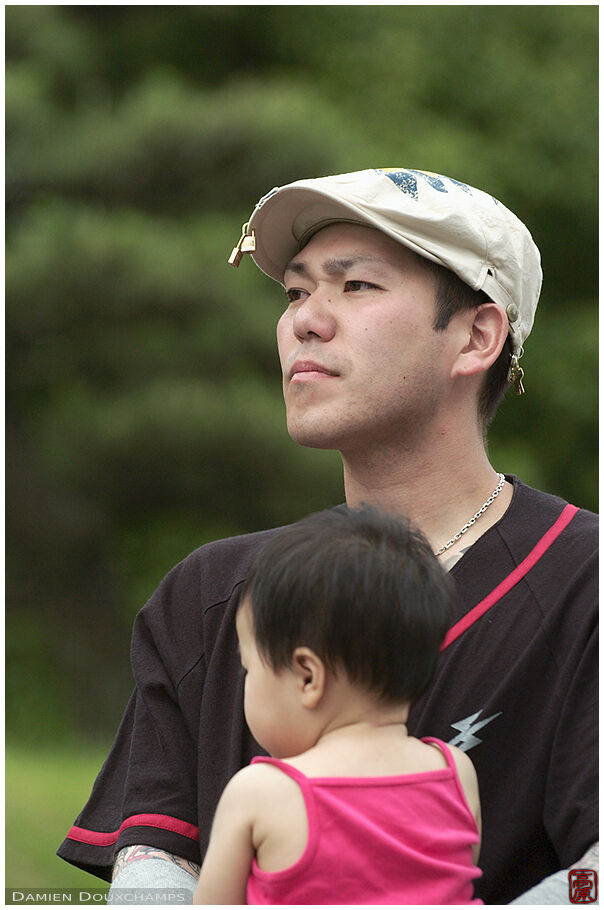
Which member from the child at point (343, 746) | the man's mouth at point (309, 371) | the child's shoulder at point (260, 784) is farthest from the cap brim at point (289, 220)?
the child's shoulder at point (260, 784)

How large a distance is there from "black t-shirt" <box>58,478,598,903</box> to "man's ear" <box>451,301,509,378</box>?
0.22 m

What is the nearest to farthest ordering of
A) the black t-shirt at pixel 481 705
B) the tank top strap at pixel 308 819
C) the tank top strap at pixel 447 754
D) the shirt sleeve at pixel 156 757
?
the tank top strap at pixel 308 819, the tank top strap at pixel 447 754, the black t-shirt at pixel 481 705, the shirt sleeve at pixel 156 757

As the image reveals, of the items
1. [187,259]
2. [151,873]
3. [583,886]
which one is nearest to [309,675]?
[583,886]

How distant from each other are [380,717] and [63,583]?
767cm

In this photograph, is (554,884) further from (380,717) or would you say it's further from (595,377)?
(595,377)

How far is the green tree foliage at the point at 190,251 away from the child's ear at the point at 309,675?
5.97 metres

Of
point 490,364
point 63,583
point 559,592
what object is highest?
point 490,364

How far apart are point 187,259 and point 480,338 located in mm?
5624

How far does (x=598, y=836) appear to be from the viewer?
1.60 meters

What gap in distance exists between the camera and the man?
1750 mm

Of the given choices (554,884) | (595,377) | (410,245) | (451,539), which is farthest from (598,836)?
(595,377)

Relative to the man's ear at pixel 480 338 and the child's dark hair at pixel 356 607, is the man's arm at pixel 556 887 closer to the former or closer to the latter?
the child's dark hair at pixel 356 607

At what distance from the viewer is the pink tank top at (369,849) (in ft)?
4.49

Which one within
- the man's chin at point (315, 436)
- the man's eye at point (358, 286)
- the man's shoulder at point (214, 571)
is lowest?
the man's shoulder at point (214, 571)
